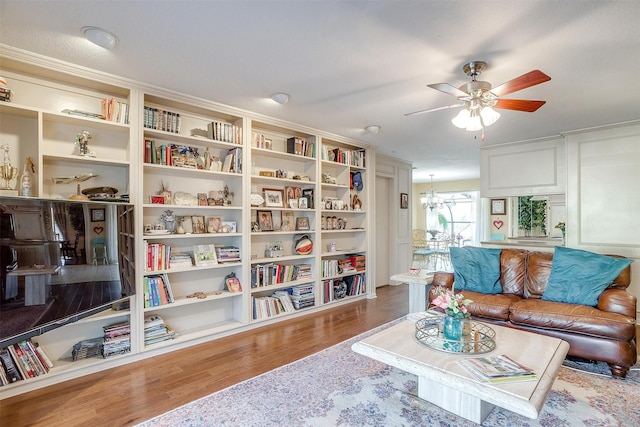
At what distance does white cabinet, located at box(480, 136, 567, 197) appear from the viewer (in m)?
4.36

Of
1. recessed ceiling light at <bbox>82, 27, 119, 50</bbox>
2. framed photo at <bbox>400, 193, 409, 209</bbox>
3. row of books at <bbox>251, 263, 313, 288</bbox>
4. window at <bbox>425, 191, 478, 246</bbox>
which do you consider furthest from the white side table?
window at <bbox>425, 191, 478, 246</bbox>

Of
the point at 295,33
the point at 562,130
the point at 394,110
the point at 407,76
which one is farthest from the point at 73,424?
the point at 562,130

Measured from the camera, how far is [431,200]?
27.7 feet

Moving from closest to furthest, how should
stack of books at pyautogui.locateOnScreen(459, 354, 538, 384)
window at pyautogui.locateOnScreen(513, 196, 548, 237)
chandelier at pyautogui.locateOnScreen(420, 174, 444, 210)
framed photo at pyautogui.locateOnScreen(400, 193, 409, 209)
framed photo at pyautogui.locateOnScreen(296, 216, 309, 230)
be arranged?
stack of books at pyautogui.locateOnScreen(459, 354, 538, 384), framed photo at pyautogui.locateOnScreen(296, 216, 309, 230), window at pyautogui.locateOnScreen(513, 196, 548, 237), framed photo at pyautogui.locateOnScreen(400, 193, 409, 209), chandelier at pyautogui.locateOnScreen(420, 174, 444, 210)

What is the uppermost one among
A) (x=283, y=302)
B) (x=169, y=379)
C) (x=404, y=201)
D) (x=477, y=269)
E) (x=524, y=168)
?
(x=524, y=168)

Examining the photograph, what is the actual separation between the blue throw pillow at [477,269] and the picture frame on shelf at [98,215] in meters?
3.40

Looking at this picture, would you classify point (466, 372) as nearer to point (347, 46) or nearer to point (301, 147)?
point (347, 46)

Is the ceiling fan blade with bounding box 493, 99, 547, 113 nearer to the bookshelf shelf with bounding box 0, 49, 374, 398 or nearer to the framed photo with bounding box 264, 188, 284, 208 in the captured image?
the bookshelf shelf with bounding box 0, 49, 374, 398

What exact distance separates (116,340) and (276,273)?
1680mm

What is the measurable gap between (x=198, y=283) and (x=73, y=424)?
154 centimetres

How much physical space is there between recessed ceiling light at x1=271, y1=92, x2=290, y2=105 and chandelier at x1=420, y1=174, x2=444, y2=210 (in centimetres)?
604

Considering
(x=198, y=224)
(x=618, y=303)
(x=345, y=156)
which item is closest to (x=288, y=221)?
(x=198, y=224)

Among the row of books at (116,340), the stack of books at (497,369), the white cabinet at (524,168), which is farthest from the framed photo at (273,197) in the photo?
the white cabinet at (524,168)

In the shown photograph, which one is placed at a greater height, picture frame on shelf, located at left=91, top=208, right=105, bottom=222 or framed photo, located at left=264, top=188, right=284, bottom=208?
framed photo, located at left=264, top=188, right=284, bottom=208
